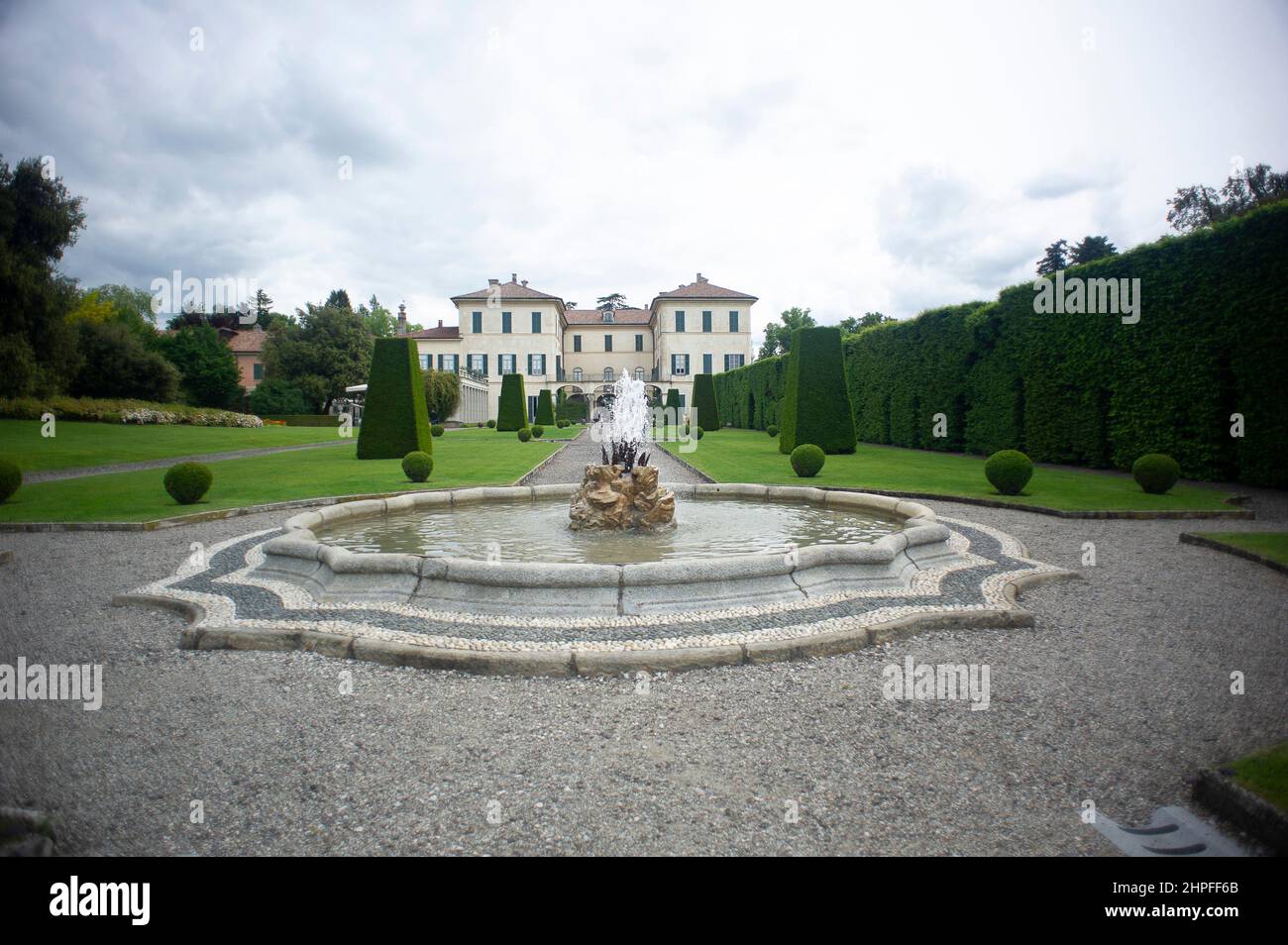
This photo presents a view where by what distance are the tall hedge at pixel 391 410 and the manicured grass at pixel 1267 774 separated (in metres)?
17.6

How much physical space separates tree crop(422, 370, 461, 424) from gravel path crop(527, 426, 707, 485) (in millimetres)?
24951

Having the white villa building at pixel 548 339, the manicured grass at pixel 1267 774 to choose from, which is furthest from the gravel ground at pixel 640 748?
the white villa building at pixel 548 339

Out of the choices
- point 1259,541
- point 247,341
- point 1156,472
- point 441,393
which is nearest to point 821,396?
point 1156,472

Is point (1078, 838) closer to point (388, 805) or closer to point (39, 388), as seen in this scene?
point (388, 805)

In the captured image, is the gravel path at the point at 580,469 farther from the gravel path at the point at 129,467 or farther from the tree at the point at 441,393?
the tree at the point at 441,393

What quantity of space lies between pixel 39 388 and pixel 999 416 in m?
33.8

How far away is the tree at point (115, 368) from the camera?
33.1m

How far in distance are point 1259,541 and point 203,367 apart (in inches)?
2104

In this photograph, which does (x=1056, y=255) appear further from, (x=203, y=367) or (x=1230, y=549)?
(x=203, y=367)

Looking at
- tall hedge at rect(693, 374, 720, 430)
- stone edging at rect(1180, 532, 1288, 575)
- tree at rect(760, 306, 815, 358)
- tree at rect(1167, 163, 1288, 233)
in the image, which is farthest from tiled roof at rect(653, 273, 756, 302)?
stone edging at rect(1180, 532, 1288, 575)

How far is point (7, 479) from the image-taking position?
33.8 feet

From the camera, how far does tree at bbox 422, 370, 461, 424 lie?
148 ft
